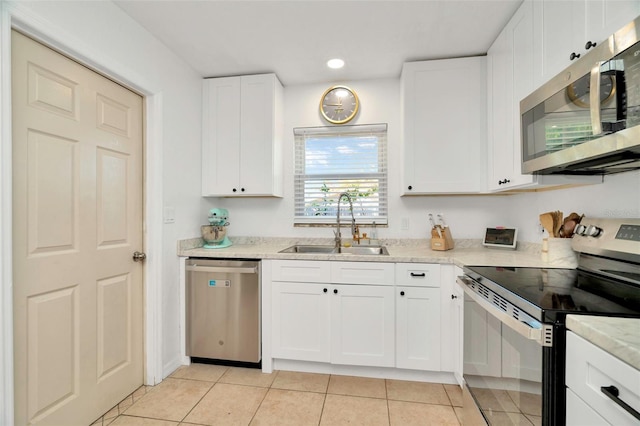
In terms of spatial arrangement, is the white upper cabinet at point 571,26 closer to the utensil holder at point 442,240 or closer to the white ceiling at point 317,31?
the white ceiling at point 317,31

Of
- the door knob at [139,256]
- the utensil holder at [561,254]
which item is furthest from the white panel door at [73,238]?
the utensil holder at [561,254]

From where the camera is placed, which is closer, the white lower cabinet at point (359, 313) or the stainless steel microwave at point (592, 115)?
the stainless steel microwave at point (592, 115)

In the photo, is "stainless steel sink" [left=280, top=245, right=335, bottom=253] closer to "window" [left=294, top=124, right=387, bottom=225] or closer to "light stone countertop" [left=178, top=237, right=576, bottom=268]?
"light stone countertop" [left=178, top=237, right=576, bottom=268]

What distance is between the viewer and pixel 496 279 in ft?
4.42

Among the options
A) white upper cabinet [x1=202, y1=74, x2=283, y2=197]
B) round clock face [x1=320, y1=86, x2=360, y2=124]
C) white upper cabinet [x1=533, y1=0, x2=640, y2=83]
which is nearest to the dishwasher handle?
white upper cabinet [x1=202, y1=74, x2=283, y2=197]

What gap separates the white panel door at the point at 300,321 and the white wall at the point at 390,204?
754 mm

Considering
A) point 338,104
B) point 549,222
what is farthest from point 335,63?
point 549,222

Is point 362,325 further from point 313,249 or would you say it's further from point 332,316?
point 313,249

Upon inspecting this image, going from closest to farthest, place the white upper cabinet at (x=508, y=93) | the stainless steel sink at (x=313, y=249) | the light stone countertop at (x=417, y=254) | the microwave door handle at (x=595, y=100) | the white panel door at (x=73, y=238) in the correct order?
the microwave door handle at (x=595, y=100), the white panel door at (x=73, y=238), the white upper cabinet at (x=508, y=93), the light stone countertop at (x=417, y=254), the stainless steel sink at (x=313, y=249)

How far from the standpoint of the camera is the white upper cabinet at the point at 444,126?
2.34m

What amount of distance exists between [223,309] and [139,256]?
73cm

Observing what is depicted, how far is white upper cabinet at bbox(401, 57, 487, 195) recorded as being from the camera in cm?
234

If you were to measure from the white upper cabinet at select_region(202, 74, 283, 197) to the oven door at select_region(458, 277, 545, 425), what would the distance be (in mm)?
1839

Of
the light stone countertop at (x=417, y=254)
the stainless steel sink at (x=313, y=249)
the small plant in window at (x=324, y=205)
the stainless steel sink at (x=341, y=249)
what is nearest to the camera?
the light stone countertop at (x=417, y=254)
